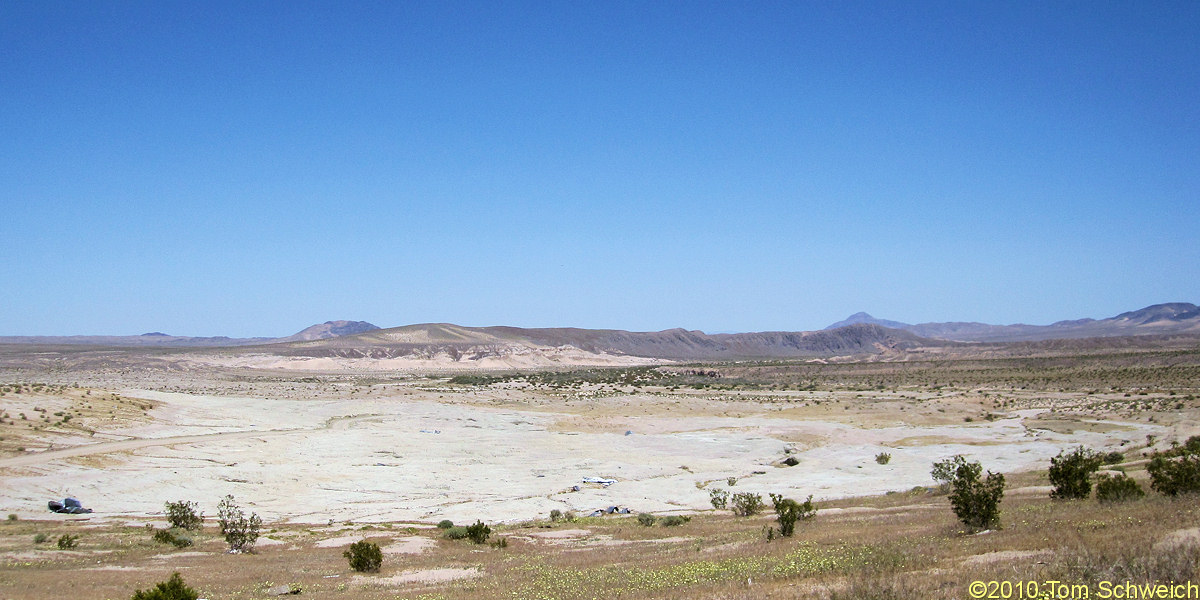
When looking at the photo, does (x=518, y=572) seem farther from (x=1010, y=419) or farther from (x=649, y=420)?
(x=1010, y=419)

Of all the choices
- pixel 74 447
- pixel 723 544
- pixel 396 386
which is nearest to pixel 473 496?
pixel 723 544

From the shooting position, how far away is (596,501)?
29.4 meters

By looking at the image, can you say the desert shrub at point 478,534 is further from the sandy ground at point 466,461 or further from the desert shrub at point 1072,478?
the desert shrub at point 1072,478

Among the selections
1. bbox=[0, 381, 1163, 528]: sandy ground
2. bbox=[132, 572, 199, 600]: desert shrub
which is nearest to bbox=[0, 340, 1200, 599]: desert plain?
bbox=[0, 381, 1163, 528]: sandy ground

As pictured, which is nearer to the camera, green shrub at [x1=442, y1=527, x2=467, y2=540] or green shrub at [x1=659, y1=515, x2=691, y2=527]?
green shrub at [x1=442, y1=527, x2=467, y2=540]

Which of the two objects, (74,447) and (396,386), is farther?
(396,386)

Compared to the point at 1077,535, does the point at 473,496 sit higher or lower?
lower

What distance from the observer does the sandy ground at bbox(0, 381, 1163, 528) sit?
94.7 feet

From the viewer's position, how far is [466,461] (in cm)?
3912

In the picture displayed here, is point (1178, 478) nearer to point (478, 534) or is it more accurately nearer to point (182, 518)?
point (478, 534)

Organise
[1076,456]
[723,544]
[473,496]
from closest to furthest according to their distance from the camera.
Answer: [723,544] < [1076,456] < [473,496]

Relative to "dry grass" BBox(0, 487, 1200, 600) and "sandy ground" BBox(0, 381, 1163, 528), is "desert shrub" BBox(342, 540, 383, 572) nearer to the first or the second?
"dry grass" BBox(0, 487, 1200, 600)

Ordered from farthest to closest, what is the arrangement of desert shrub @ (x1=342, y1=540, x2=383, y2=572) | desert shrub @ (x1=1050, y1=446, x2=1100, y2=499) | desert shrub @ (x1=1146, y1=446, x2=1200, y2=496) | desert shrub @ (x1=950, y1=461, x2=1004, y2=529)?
1. desert shrub @ (x1=1050, y1=446, x2=1100, y2=499)
2. desert shrub @ (x1=1146, y1=446, x2=1200, y2=496)
3. desert shrub @ (x1=342, y1=540, x2=383, y2=572)
4. desert shrub @ (x1=950, y1=461, x2=1004, y2=529)

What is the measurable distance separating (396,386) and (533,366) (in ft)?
204
